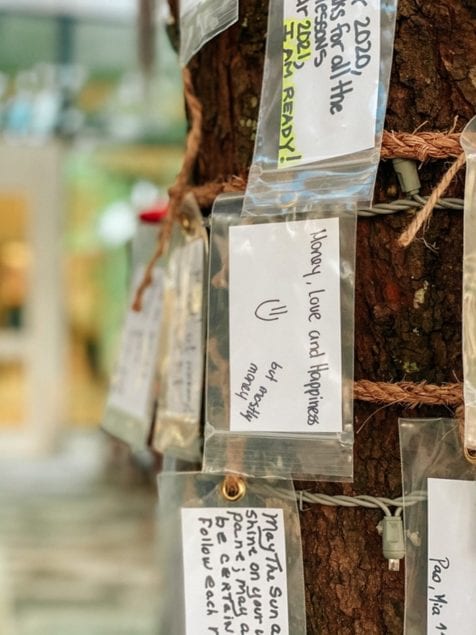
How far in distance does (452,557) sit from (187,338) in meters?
0.29

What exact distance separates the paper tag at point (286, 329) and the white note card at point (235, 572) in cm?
8

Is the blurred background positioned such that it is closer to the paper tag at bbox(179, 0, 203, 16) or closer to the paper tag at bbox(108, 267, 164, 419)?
the paper tag at bbox(108, 267, 164, 419)

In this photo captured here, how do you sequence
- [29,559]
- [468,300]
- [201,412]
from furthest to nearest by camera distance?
[29,559]
[201,412]
[468,300]

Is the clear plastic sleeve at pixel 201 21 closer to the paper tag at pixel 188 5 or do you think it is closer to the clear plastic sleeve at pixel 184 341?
the paper tag at pixel 188 5

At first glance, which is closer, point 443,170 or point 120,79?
point 443,170

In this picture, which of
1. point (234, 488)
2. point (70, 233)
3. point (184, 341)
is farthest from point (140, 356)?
point (70, 233)

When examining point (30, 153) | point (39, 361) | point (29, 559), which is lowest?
point (29, 559)

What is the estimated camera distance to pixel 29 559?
11.4ft

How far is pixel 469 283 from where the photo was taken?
1.86ft

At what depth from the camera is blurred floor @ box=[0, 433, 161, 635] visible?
9.36 ft

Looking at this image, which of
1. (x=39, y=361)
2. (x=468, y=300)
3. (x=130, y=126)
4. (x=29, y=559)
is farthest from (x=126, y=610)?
(x=130, y=126)

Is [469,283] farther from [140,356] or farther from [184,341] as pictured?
[140,356]

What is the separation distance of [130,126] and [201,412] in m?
5.05

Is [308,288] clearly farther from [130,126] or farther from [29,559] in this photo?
[130,126]
